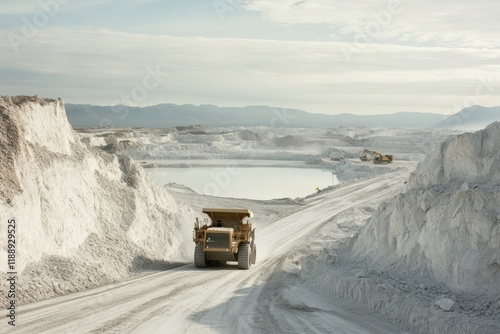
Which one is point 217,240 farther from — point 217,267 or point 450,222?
point 450,222

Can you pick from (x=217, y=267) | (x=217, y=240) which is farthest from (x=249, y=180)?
(x=217, y=240)

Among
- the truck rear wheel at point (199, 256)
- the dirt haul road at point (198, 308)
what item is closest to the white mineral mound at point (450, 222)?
the dirt haul road at point (198, 308)

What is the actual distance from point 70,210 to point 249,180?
46.0 meters

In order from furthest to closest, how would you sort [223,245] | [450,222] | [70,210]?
[223,245], [70,210], [450,222]

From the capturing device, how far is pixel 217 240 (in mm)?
22484

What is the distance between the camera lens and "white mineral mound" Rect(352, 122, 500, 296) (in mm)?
15062

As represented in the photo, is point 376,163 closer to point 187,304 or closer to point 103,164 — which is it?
point 103,164

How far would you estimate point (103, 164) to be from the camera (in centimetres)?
2598

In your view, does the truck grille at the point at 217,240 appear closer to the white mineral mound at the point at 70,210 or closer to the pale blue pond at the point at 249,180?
the white mineral mound at the point at 70,210

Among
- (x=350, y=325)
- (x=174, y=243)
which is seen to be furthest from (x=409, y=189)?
(x=174, y=243)

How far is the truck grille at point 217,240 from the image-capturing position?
22.4 meters

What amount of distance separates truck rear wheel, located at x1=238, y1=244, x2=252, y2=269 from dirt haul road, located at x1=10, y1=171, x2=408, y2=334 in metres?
0.31

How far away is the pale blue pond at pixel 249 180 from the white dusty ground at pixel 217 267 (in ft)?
85.8

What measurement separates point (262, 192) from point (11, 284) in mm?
40117
